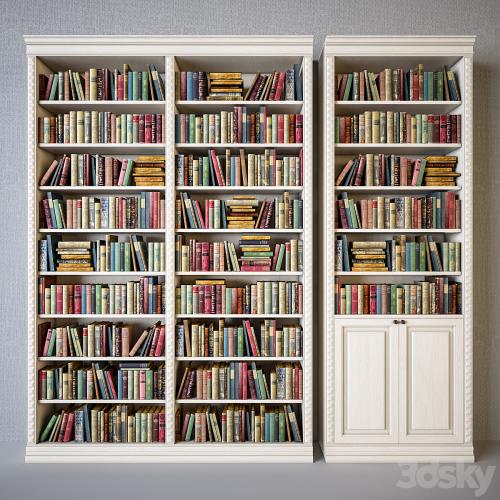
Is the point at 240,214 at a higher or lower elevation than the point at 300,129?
lower

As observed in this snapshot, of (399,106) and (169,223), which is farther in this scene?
(399,106)

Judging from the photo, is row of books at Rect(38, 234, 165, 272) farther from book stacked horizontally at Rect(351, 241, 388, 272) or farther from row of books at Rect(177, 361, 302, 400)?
book stacked horizontally at Rect(351, 241, 388, 272)

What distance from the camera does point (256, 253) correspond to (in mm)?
3287

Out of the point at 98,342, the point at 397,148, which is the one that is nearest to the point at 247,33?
the point at 397,148

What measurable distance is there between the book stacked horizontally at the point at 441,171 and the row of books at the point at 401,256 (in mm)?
400

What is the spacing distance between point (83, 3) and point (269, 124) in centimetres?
168

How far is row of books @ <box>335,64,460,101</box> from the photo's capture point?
3.26m

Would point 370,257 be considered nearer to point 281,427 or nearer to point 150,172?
point 281,427

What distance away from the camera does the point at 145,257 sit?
3305 mm

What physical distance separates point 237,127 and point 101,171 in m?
0.95

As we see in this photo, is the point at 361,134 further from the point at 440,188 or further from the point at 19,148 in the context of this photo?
the point at 19,148

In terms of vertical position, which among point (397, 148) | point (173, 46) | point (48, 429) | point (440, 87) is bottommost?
point (48, 429)

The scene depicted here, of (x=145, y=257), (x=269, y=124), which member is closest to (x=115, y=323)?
(x=145, y=257)

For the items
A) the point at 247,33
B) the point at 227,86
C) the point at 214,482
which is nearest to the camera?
the point at 214,482
